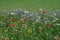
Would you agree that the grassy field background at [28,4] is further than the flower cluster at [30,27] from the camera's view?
Yes

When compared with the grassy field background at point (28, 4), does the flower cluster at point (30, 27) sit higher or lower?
higher

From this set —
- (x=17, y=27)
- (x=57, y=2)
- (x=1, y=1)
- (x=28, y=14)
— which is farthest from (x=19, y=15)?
(x=1, y=1)

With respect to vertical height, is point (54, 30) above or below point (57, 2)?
above

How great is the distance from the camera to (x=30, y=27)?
5.60 m

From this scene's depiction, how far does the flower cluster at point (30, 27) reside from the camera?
17.2 ft

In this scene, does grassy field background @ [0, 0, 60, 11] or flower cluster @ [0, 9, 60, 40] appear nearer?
flower cluster @ [0, 9, 60, 40]

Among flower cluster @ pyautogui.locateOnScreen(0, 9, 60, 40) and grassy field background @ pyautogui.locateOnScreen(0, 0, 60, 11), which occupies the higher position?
flower cluster @ pyautogui.locateOnScreen(0, 9, 60, 40)

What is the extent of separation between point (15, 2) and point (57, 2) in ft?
6.54

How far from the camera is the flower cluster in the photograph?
17.2 feet

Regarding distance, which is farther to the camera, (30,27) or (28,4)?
(28,4)

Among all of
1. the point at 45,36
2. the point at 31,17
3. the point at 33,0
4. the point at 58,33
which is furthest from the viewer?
the point at 33,0

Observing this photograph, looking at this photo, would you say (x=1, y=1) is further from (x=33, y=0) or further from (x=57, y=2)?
(x=57, y=2)

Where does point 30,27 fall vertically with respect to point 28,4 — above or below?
above

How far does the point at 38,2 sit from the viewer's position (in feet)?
37.4
